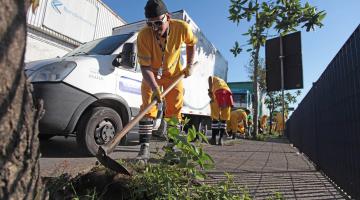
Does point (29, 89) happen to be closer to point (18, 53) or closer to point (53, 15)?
point (18, 53)

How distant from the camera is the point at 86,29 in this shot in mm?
14914

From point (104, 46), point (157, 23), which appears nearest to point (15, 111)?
point (157, 23)

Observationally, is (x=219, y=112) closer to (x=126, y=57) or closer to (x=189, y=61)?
(x=126, y=57)

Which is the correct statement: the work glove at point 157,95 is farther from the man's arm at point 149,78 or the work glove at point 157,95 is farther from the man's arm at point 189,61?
the man's arm at point 189,61

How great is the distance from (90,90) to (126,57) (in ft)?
2.44

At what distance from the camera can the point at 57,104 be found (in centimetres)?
380

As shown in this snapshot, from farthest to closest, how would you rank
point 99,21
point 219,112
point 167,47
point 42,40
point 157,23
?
point 99,21, point 42,40, point 219,112, point 167,47, point 157,23

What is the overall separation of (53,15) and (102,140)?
10.1 m

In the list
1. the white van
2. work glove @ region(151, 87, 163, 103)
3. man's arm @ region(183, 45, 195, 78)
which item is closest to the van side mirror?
the white van

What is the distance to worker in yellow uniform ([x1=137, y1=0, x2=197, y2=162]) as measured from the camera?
359cm

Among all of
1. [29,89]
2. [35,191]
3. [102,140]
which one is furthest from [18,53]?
[102,140]

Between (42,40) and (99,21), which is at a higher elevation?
(99,21)

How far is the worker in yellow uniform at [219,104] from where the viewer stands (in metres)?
7.96

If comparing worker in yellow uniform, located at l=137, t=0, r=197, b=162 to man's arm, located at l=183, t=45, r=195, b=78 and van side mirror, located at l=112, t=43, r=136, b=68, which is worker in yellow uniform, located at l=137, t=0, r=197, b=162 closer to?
man's arm, located at l=183, t=45, r=195, b=78
